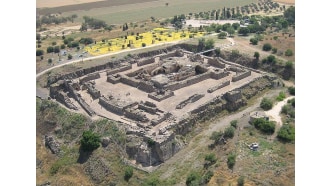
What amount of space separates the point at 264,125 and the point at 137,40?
38320 millimetres

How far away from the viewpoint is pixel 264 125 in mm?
41125

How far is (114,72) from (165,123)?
16738 millimetres

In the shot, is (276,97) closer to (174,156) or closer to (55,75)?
(174,156)

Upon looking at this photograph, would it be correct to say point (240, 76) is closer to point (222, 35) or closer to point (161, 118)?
point (161, 118)

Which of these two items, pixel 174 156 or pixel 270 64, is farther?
pixel 270 64

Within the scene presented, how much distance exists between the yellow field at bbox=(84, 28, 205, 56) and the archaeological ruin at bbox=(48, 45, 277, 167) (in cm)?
703

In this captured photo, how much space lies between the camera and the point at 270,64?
60.9 meters

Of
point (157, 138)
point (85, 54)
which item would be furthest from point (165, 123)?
point (85, 54)

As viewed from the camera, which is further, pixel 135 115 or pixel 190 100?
pixel 190 100

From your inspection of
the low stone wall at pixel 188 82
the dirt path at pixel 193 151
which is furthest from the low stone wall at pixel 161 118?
the low stone wall at pixel 188 82

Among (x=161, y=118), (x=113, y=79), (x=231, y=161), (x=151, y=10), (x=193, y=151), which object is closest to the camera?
(x=231, y=161)

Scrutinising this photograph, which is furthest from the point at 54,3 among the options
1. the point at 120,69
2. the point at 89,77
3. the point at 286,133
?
the point at 286,133

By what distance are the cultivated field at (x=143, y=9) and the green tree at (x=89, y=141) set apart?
198ft

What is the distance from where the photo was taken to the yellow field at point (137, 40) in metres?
69.2
